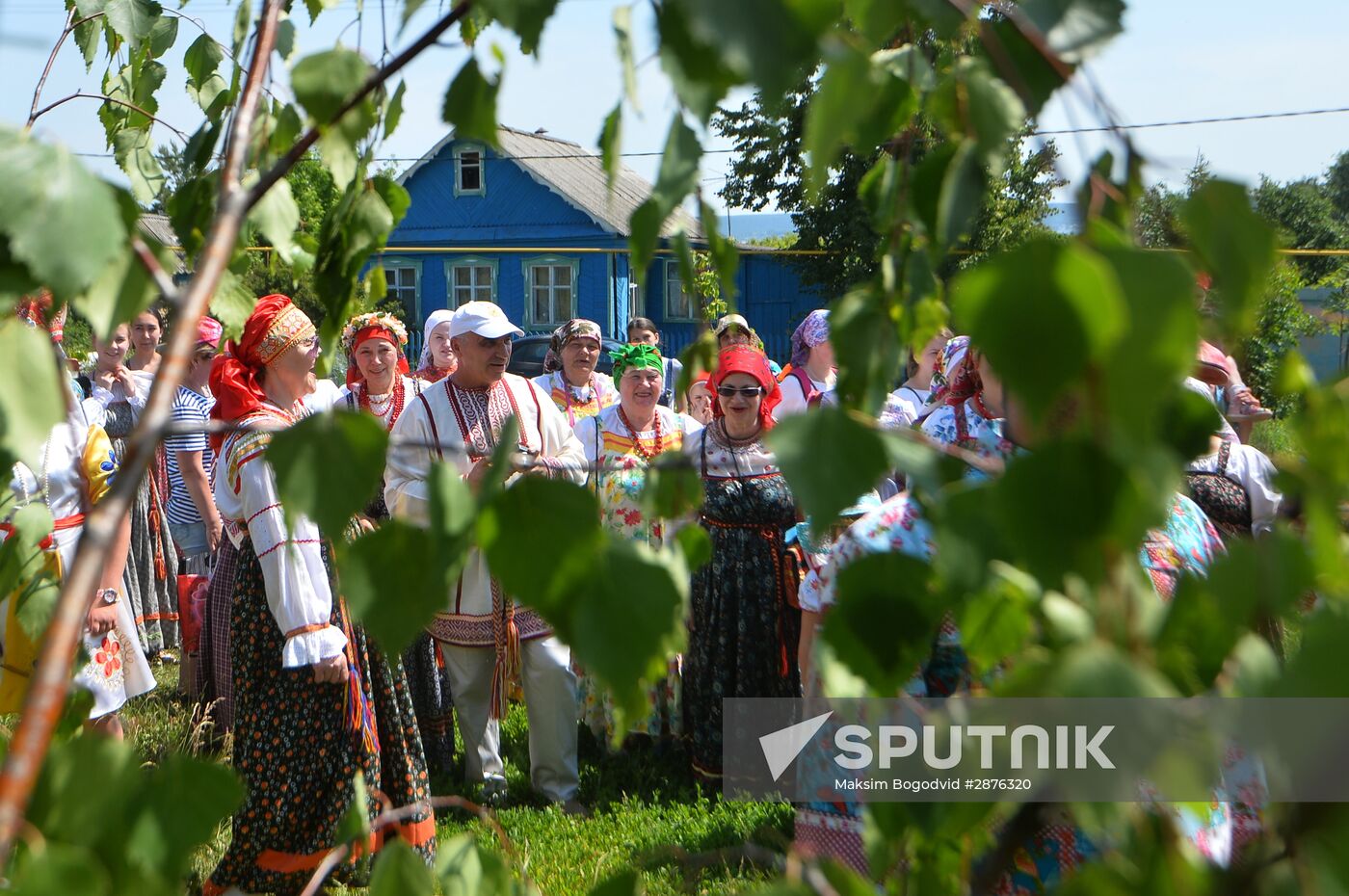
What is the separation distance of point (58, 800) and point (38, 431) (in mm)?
214

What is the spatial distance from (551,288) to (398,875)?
28.6 meters

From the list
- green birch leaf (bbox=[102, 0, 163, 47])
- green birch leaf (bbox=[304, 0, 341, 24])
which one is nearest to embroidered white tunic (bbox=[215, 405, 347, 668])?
green birch leaf (bbox=[102, 0, 163, 47])

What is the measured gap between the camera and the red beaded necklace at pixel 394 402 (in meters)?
5.79

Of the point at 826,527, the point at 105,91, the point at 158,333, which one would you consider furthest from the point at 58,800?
the point at 158,333

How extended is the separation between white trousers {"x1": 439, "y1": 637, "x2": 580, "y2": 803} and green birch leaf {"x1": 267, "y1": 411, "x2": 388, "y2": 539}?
4.32 m

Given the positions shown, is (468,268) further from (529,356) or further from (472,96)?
→ (472,96)

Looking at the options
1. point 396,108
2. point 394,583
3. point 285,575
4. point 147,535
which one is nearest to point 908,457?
point 394,583

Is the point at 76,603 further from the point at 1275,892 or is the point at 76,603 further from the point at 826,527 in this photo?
the point at 1275,892

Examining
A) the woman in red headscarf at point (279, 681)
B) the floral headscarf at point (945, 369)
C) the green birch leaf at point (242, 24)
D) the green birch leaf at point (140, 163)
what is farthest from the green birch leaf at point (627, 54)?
the woman in red headscarf at point (279, 681)

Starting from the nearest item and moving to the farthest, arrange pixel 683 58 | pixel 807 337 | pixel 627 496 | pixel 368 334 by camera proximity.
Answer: pixel 683 58 < pixel 627 496 < pixel 368 334 < pixel 807 337

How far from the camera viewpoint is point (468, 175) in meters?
29.3

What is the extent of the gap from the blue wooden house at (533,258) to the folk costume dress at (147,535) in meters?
21.5

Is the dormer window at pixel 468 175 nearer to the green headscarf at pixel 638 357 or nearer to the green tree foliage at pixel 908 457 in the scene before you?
the green headscarf at pixel 638 357

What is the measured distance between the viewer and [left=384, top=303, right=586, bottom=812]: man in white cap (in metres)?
4.77
